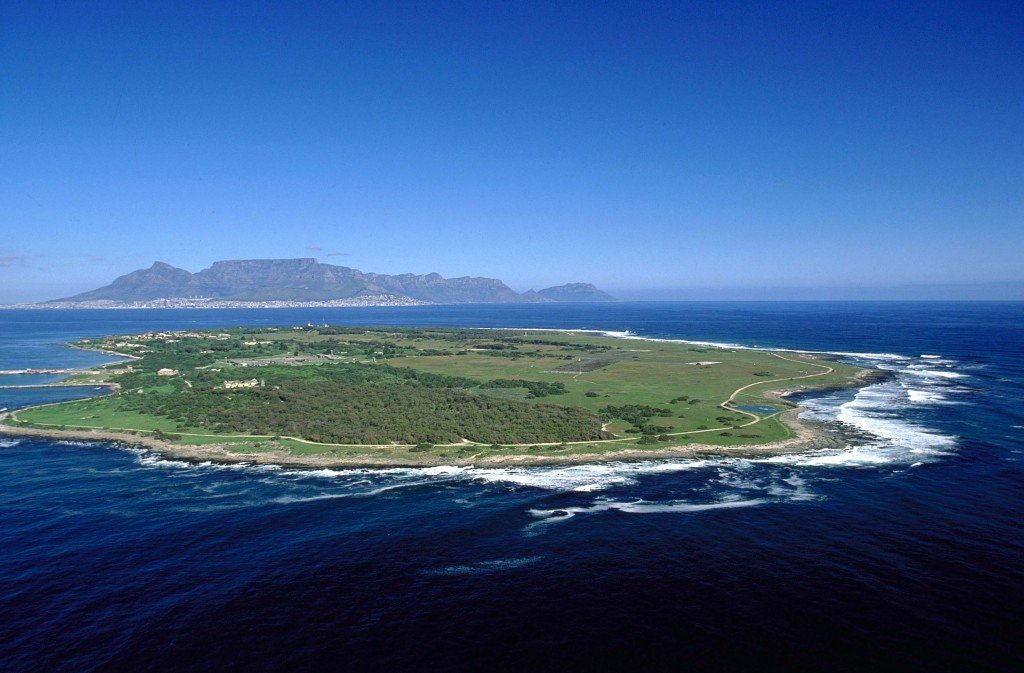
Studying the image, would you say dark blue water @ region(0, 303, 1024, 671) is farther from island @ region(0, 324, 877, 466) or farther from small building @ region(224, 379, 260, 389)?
small building @ region(224, 379, 260, 389)

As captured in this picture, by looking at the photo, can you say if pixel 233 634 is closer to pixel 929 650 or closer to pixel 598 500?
pixel 598 500

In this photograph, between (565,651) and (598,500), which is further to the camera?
(598,500)

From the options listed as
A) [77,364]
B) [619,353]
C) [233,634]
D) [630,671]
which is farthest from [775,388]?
[77,364]

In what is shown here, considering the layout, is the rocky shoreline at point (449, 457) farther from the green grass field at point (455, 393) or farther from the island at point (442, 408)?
the green grass field at point (455, 393)

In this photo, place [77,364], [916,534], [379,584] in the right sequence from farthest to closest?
[77,364], [916,534], [379,584]

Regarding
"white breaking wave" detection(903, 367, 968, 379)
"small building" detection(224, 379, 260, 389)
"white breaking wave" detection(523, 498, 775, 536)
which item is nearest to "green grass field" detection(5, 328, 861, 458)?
"small building" detection(224, 379, 260, 389)
